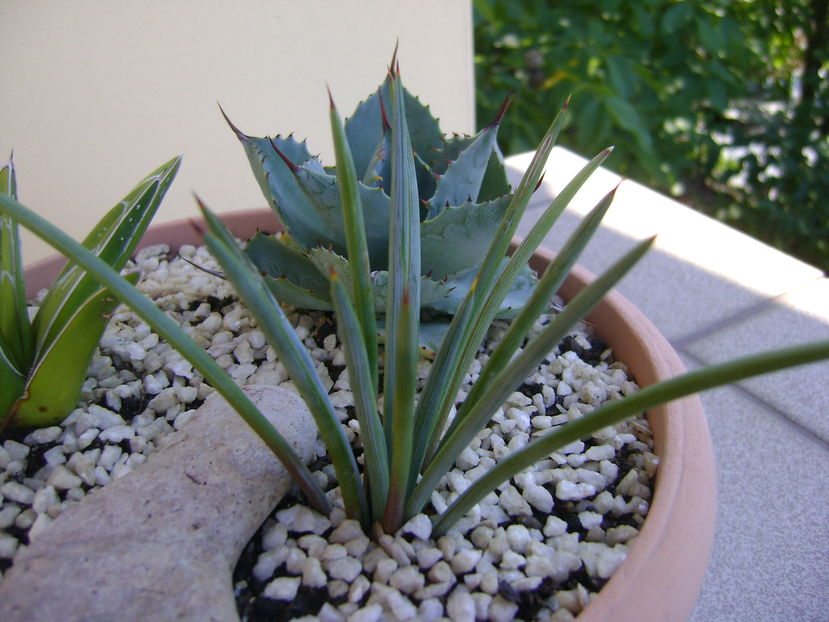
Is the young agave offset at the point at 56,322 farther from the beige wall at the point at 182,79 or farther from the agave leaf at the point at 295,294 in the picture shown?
the beige wall at the point at 182,79

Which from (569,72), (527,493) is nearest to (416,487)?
(527,493)

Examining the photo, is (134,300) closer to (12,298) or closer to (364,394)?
(364,394)

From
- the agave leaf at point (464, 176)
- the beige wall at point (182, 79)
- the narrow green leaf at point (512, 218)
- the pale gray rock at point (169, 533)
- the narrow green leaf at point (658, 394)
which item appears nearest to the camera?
the narrow green leaf at point (658, 394)

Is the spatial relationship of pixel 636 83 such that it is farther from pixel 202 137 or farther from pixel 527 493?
pixel 527 493

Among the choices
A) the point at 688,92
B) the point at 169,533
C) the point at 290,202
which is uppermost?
the point at 290,202

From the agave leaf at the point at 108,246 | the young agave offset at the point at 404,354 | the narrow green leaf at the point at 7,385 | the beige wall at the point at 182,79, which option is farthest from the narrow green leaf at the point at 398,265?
the beige wall at the point at 182,79

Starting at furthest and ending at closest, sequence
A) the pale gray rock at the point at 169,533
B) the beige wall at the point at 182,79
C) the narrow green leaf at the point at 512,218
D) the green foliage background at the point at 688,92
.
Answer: the green foliage background at the point at 688,92
the beige wall at the point at 182,79
the narrow green leaf at the point at 512,218
the pale gray rock at the point at 169,533

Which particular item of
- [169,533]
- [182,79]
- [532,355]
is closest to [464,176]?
[532,355]
